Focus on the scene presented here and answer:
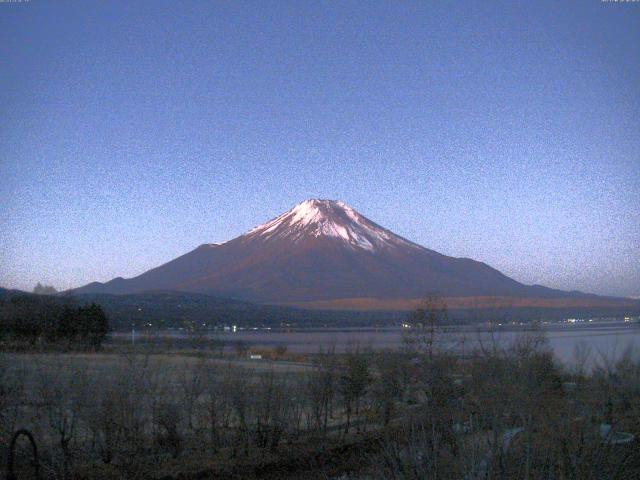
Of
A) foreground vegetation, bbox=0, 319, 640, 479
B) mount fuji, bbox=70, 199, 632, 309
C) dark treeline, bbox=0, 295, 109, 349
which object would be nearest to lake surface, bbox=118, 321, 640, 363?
foreground vegetation, bbox=0, 319, 640, 479

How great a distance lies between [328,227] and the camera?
123 metres

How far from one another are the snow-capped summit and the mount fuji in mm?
153

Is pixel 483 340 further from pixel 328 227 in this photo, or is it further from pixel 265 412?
pixel 328 227

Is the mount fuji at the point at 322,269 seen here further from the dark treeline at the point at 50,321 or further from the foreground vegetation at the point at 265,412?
the foreground vegetation at the point at 265,412

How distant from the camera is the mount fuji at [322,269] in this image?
97.1 m

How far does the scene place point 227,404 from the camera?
13.8 m

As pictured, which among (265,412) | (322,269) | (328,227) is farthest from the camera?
(328,227)

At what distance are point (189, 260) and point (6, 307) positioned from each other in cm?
9596

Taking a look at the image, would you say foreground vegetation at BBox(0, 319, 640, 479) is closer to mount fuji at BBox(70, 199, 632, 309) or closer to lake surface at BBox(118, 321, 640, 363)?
lake surface at BBox(118, 321, 640, 363)

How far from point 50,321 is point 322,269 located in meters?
70.6

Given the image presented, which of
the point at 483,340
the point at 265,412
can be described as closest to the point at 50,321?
the point at 483,340

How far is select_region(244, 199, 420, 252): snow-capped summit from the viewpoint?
119250 millimetres

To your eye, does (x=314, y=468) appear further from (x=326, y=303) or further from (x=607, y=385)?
(x=326, y=303)

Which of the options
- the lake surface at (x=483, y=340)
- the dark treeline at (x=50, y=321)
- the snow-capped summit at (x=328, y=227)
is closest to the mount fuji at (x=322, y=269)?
the snow-capped summit at (x=328, y=227)
